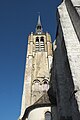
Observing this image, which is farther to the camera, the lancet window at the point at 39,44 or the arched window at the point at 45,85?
the lancet window at the point at 39,44

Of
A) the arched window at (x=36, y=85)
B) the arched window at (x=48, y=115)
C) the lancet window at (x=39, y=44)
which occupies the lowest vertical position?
the arched window at (x=48, y=115)

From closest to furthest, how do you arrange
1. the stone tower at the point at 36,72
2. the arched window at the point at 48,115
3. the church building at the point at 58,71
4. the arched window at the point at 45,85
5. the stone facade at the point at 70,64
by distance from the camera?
the stone facade at the point at 70,64
the church building at the point at 58,71
the arched window at the point at 48,115
the stone tower at the point at 36,72
the arched window at the point at 45,85

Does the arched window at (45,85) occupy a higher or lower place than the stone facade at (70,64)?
higher

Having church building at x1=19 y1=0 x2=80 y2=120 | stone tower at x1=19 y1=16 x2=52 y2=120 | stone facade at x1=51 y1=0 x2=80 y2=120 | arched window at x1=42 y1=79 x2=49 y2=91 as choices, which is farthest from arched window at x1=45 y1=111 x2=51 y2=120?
arched window at x1=42 y1=79 x2=49 y2=91

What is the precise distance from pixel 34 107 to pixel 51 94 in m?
1.88

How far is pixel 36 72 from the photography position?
2156 centimetres

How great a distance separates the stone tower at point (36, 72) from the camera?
1773 centimetres

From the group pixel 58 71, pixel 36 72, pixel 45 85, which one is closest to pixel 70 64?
pixel 58 71

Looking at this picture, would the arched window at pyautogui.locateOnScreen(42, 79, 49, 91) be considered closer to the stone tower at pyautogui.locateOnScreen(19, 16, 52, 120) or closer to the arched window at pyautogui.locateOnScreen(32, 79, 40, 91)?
the stone tower at pyautogui.locateOnScreen(19, 16, 52, 120)

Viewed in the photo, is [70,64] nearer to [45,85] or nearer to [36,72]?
[45,85]

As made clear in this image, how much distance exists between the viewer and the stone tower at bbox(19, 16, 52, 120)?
17734 mm

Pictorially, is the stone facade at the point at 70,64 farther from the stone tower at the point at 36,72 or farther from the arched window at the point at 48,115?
the stone tower at the point at 36,72

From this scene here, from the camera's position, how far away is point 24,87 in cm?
1934

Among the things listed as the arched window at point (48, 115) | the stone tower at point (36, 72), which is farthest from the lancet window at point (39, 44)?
the arched window at point (48, 115)
